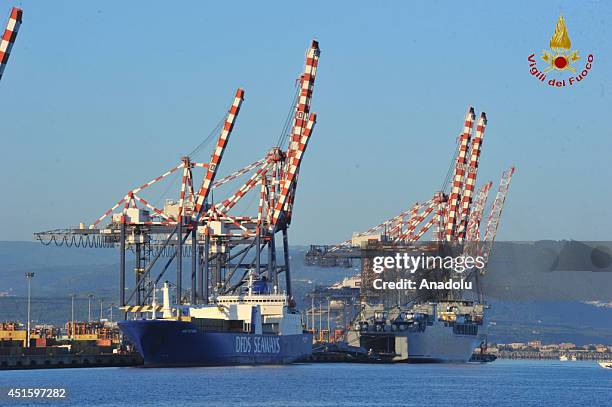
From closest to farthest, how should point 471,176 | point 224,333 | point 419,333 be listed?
point 224,333 → point 419,333 → point 471,176

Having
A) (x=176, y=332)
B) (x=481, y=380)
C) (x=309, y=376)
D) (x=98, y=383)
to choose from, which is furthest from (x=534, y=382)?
(x=98, y=383)

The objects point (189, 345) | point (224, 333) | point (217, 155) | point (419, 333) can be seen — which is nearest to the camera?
point (189, 345)

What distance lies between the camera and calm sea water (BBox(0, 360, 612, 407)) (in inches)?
3172

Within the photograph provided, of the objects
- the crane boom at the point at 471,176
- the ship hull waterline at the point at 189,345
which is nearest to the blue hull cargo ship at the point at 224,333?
the ship hull waterline at the point at 189,345

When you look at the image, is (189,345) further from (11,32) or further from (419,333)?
(419,333)

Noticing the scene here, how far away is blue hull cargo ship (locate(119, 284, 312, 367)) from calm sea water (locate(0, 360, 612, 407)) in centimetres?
259

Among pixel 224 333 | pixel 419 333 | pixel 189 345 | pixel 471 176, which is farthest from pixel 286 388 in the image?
pixel 471 176

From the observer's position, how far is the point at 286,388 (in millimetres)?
91500

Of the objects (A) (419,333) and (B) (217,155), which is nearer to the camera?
(B) (217,155)

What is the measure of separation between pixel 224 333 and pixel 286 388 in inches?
1174

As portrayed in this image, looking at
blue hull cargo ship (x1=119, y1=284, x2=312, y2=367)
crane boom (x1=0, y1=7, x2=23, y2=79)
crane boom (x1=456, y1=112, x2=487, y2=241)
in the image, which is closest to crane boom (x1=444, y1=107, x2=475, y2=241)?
crane boom (x1=456, y1=112, x2=487, y2=241)

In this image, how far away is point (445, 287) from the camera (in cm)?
18612

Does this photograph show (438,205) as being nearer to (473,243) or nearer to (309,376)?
(473,243)

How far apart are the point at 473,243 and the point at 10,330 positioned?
73.1m
